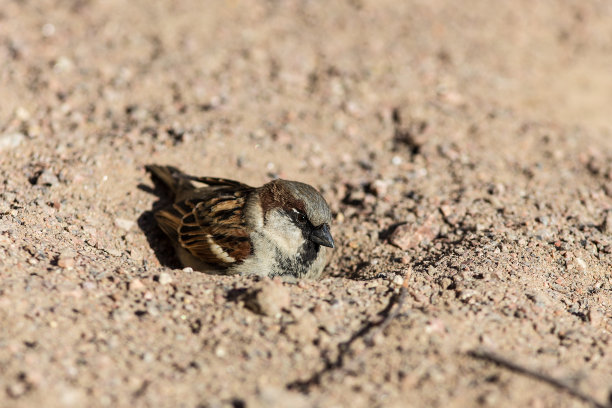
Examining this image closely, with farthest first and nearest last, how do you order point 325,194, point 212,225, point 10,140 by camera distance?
point 325,194, point 10,140, point 212,225

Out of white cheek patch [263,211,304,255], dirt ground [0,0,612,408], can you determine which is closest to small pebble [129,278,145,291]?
dirt ground [0,0,612,408]

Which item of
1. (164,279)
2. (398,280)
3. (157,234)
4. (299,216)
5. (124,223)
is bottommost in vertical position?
(157,234)

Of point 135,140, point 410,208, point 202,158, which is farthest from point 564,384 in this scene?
point 135,140

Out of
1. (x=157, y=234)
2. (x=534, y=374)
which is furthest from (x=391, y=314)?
(x=157, y=234)

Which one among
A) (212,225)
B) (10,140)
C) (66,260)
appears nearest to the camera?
(66,260)

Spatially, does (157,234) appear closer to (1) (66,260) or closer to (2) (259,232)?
(2) (259,232)

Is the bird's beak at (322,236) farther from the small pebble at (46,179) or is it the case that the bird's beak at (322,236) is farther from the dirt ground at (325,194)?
the small pebble at (46,179)

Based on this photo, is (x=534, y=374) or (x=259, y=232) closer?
(x=534, y=374)
